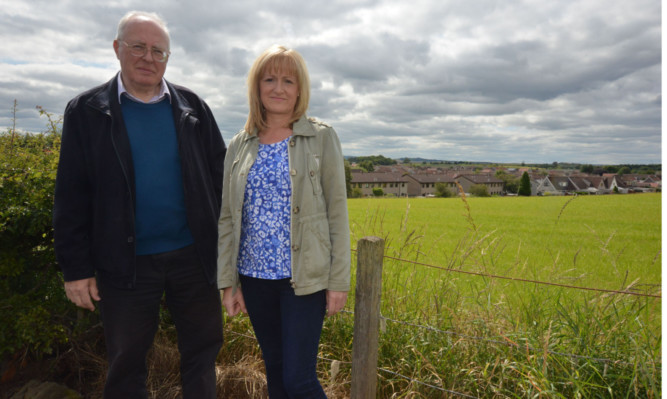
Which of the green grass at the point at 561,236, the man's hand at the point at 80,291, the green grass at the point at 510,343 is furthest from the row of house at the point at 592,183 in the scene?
the man's hand at the point at 80,291

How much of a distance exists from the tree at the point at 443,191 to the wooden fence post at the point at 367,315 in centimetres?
4605

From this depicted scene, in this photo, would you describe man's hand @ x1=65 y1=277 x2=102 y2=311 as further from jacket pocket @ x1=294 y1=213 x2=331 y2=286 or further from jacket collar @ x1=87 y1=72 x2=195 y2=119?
jacket pocket @ x1=294 y1=213 x2=331 y2=286

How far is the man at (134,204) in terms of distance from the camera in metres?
2.06

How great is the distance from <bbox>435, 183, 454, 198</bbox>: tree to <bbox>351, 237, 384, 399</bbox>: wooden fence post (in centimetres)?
4605

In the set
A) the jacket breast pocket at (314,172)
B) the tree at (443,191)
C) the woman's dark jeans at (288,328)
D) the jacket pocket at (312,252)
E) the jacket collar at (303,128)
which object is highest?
the jacket collar at (303,128)

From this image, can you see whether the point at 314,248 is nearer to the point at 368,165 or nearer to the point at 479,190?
the point at 479,190

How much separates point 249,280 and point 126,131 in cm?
100

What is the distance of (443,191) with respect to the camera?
49781mm

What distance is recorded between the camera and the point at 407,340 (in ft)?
9.24

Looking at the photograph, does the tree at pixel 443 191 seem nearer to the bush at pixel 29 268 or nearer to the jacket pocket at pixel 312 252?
the bush at pixel 29 268

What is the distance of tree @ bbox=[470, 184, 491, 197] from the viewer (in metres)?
46.3

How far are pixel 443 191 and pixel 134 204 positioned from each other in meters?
49.8

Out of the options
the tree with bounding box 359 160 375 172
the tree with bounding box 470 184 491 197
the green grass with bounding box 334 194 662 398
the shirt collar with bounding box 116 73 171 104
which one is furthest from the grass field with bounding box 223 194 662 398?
the tree with bounding box 359 160 375 172

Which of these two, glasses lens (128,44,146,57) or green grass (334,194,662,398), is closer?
glasses lens (128,44,146,57)
